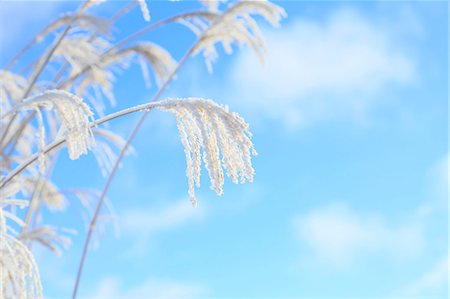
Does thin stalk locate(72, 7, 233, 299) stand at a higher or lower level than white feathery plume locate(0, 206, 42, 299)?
higher

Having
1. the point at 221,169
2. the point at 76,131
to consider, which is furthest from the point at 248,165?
the point at 76,131

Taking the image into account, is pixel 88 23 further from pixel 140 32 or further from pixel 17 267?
pixel 17 267

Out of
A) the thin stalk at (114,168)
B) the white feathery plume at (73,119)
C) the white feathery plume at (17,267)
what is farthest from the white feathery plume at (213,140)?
the thin stalk at (114,168)

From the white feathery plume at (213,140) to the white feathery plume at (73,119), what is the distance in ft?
0.77

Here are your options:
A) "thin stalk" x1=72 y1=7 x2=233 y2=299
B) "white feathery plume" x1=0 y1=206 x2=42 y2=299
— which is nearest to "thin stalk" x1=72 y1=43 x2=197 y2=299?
"thin stalk" x1=72 y1=7 x2=233 y2=299

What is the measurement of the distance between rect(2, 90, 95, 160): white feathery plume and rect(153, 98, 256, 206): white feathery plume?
235mm

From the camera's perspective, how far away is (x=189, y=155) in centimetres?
137

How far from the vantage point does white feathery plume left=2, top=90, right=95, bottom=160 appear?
1500 millimetres

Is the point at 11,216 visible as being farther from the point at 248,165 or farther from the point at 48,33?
the point at 48,33

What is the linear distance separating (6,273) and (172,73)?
199 centimetres

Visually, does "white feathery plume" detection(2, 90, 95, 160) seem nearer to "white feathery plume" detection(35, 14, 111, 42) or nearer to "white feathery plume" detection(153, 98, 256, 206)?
"white feathery plume" detection(153, 98, 256, 206)

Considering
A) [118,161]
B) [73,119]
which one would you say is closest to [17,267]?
[73,119]

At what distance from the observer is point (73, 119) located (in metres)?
1.54

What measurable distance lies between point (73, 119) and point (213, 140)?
38 cm
